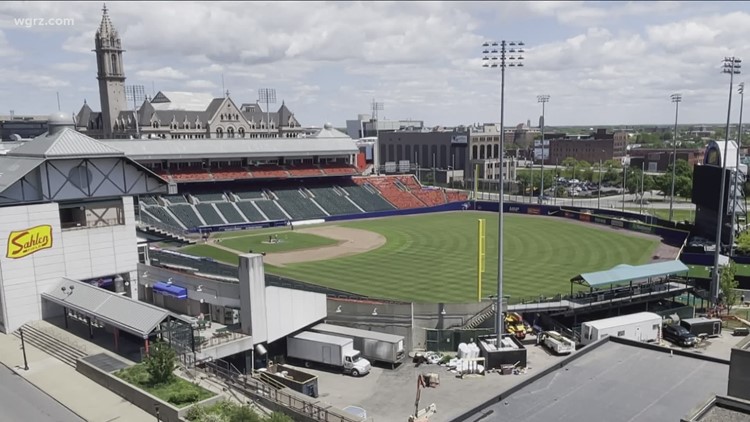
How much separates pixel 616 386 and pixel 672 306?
2873 centimetres

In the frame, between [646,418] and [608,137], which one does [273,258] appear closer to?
[646,418]

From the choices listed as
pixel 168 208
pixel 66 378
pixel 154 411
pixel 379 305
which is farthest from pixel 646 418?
pixel 168 208

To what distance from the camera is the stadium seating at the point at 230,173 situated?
86875mm

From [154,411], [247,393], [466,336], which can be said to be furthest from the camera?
[466,336]

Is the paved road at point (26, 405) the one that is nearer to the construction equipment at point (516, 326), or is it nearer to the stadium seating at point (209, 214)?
the construction equipment at point (516, 326)

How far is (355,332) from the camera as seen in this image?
32781 mm

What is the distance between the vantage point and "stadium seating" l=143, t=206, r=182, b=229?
72906mm

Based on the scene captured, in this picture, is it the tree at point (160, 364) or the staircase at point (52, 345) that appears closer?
the tree at point (160, 364)

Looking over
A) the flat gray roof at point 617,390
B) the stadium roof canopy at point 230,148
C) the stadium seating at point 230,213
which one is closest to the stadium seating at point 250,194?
the stadium seating at point 230,213

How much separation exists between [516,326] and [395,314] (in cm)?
786

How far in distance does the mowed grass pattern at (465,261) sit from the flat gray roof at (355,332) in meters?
9.80

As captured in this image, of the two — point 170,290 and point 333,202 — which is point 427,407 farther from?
point 333,202

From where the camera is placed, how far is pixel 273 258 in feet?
188

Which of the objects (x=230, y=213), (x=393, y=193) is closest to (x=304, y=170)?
(x=393, y=193)
